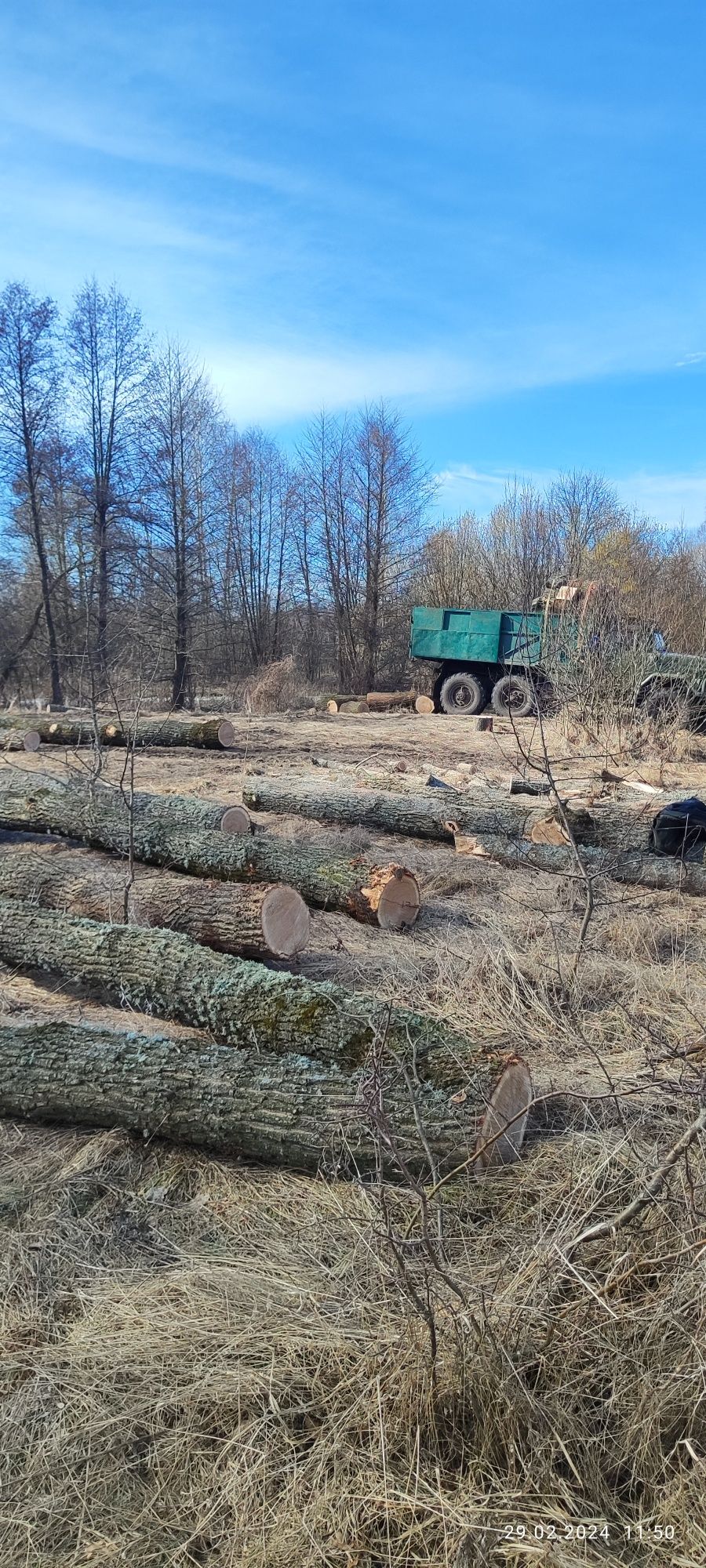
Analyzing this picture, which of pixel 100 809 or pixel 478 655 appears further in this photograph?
pixel 478 655

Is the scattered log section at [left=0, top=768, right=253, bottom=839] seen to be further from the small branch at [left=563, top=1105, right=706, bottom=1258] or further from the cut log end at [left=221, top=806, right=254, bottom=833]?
the small branch at [left=563, top=1105, right=706, bottom=1258]

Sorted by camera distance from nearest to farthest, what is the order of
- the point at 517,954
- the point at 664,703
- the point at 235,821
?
the point at 517,954
the point at 235,821
the point at 664,703

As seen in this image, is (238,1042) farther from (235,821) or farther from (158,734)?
(158,734)

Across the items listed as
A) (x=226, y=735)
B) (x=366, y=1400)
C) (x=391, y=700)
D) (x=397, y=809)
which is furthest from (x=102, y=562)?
(x=366, y=1400)

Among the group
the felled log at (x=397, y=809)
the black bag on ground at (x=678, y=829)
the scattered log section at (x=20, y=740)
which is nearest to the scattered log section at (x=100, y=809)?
the felled log at (x=397, y=809)

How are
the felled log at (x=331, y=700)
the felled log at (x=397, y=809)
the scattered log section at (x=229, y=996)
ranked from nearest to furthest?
1. the scattered log section at (x=229, y=996)
2. the felled log at (x=397, y=809)
3. the felled log at (x=331, y=700)

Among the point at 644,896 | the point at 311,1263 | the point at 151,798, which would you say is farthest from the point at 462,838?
the point at 311,1263

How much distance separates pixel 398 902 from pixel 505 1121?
8.88ft

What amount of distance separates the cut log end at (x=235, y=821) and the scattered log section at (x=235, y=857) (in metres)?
0.37

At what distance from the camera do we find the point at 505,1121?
8.76ft

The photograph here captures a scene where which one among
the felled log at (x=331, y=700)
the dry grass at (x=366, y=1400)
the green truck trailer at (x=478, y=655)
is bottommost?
the dry grass at (x=366, y=1400)

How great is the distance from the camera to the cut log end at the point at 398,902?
5320 millimetres

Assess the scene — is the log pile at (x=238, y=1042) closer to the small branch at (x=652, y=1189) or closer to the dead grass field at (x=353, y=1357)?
the dead grass field at (x=353, y=1357)

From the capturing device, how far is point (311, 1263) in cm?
240
